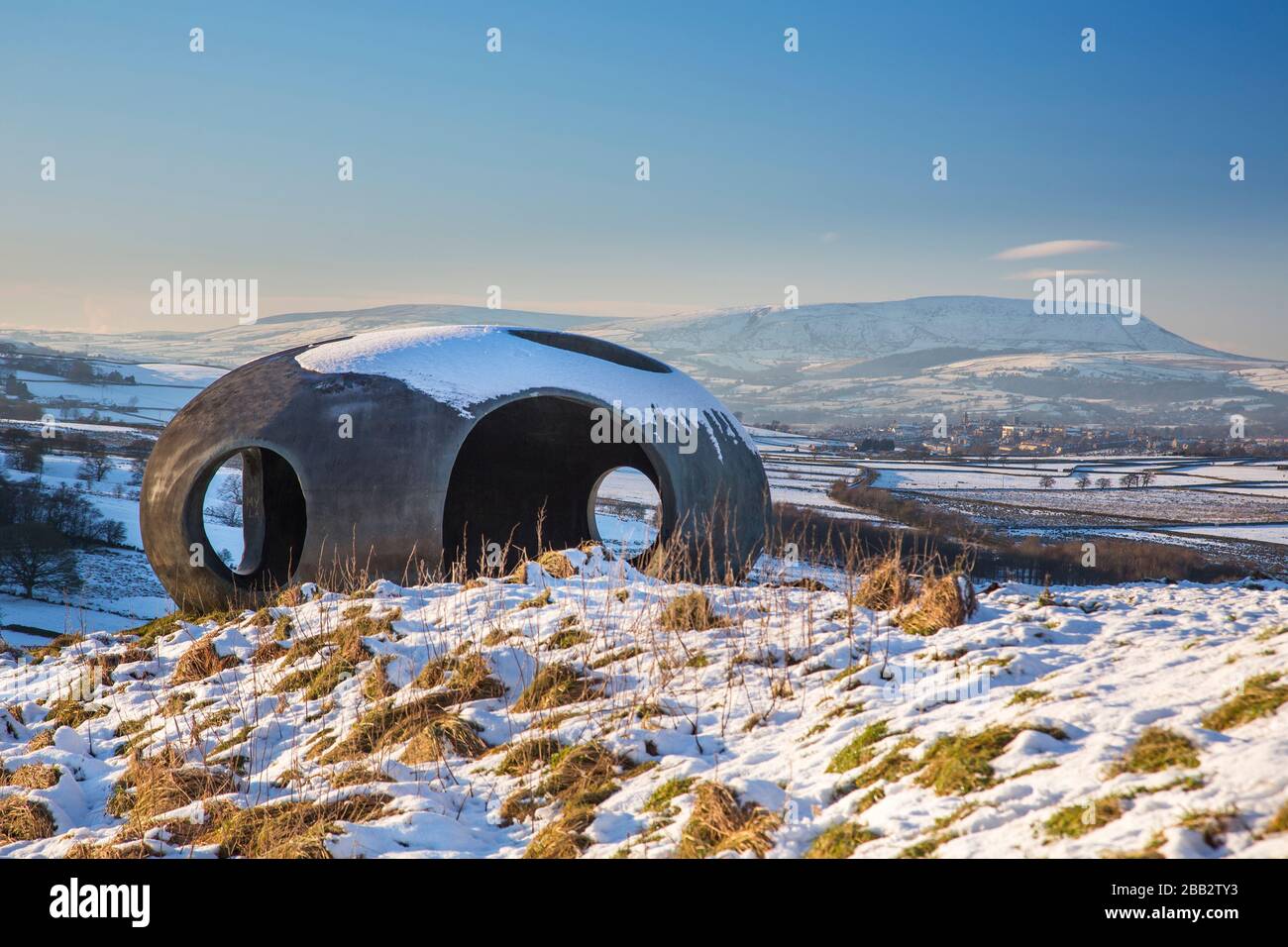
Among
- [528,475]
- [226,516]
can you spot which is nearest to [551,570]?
[528,475]

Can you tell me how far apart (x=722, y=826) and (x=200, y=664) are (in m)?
5.39

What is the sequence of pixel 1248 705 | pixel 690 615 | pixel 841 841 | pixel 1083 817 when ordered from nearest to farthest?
pixel 1083 817 → pixel 841 841 → pixel 1248 705 → pixel 690 615

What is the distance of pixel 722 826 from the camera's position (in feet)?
12.6

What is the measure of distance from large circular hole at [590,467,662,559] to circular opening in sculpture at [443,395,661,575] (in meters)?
9.87

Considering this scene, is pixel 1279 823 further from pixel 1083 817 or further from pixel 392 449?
pixel 392 449

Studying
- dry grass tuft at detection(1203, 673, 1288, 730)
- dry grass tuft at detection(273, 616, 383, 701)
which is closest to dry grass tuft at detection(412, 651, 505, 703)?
dry grass tuft at detection(273, 616, 383, 701)

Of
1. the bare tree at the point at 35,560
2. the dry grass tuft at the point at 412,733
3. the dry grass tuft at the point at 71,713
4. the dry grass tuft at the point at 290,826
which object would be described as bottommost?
the bare tree at the point at 35,560

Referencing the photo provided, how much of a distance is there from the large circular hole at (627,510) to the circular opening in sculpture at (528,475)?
987 centimetres

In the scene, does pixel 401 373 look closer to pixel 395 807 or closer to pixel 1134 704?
pixel 395 807

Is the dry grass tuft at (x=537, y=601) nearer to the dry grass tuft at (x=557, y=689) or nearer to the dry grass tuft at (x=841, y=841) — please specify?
the dry grass tuft at (x=557, y=689)

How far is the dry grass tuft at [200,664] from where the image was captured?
297 inches

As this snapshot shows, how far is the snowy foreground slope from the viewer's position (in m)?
3.53

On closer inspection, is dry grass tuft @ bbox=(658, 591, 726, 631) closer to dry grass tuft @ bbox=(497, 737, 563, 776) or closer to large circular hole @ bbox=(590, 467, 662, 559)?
dry grass tuft @ bbox=(497, 737, 563, 776)

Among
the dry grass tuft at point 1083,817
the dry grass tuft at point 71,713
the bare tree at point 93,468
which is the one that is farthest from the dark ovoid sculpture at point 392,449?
the bare tree at point 93,468
